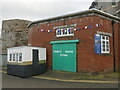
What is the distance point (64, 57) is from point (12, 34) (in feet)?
38.5

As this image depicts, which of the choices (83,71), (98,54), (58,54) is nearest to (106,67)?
(98,54)

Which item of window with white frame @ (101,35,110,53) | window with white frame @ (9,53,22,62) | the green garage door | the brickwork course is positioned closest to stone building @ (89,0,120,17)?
the brickwork course

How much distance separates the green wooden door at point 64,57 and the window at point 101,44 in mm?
2007

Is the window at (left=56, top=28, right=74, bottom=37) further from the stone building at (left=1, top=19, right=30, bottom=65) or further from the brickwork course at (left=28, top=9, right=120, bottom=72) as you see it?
the stone building at (left=1, top=19, right=30, bottom=65)

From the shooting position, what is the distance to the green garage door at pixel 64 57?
10930 millimetres

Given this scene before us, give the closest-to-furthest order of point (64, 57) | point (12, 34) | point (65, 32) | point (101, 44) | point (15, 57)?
point (101, 44) < point (15, 57) < point (64, 57) < point (65, 32) < point (12, 34)

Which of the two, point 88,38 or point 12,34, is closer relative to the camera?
point 88,38

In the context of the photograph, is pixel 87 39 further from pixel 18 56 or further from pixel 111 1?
pixel 111 1

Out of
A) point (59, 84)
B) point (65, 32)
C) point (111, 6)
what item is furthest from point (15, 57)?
point (111, 6)

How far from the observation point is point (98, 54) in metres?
10.4

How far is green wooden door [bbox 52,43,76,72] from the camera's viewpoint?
10930 mm

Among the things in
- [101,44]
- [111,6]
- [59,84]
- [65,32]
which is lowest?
[59,84]

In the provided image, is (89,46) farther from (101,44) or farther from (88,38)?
(101,44)

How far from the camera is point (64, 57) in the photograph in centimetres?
1140
